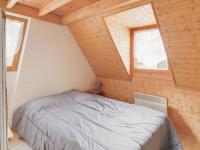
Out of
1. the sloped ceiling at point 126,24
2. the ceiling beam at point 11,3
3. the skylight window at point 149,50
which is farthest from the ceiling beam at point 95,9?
the skylight window at point 149,50

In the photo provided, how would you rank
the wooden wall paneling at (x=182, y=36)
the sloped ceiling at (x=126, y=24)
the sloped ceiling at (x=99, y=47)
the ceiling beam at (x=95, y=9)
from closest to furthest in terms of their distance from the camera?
1. the wooden wall paneling at (x=182, y=36)
2. the ceiling beam at (x=95, y=9)
3. the sloped ceiling at (x=126, y=24)
4. the sloped ceiling at (x=99, y=47)

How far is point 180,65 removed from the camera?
2.34 metres

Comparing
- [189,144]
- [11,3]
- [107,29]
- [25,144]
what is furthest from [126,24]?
[25,144]

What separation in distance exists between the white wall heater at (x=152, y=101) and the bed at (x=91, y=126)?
2.26 ft

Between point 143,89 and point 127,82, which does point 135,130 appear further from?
point 127,82

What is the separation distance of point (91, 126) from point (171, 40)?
63.1 inches

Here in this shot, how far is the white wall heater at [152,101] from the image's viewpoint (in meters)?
2.80

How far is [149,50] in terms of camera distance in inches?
121

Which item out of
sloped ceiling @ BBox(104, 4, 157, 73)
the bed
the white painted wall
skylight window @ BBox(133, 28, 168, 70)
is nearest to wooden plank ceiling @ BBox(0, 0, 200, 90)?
Answer: sloped ceiling @ BBox(104, 4, 157, 73)

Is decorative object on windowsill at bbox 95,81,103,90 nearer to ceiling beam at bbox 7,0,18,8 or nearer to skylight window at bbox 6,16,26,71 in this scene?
skylight window at bbox 6,16,26,71

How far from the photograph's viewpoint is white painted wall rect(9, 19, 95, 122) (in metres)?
2.72

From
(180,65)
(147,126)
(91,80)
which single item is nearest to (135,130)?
(147,126)

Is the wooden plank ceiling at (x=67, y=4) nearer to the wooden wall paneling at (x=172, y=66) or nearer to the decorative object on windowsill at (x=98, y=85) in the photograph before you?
the wooden wall paneling at (x=172, y=66)

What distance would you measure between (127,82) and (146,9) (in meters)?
1.60
